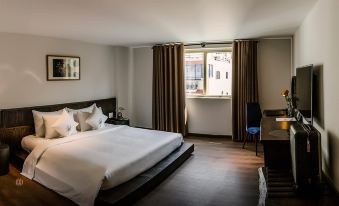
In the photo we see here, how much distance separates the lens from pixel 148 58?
671 centimetres

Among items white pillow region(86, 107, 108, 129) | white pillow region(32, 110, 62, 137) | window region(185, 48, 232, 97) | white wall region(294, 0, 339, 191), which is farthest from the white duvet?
white wall region(294, 0, 339, 191)

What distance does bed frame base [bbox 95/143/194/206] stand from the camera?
9.39 feet

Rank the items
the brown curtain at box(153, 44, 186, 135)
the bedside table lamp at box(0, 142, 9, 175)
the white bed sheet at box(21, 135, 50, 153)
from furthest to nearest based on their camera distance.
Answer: the brown curtain at box(153, 44, 186, 135) → the white bed sheet at box(21, 135, 50, 153) → the bedside table lamp at box(0, 142, 9, 175)

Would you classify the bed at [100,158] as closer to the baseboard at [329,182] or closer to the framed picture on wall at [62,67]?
the framed picture on wall at [62,67]

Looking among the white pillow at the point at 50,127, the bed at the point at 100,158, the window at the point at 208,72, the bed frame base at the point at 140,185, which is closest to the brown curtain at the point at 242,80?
the window at the point at 208,72

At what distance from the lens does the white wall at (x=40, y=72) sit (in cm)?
443

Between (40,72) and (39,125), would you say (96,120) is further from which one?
(40,72)

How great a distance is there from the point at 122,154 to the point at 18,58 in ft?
8.72

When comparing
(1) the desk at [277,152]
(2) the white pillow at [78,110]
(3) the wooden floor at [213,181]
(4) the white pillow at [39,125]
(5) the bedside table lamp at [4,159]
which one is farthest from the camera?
(2) the white pillow at [78,110]

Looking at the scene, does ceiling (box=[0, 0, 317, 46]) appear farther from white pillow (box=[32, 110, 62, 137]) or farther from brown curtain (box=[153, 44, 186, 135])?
white pillow (box=[32, 110, 62, 137])

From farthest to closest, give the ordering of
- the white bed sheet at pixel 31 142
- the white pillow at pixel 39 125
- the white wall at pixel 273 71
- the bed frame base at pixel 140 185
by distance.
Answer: the white wall at pixel 273 71 → the white pillow at pixel 39 125 → the white bed sheet at pixel 31 142 → the bed frame base at pixel 140 185

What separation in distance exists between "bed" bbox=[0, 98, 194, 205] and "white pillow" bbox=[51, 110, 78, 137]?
0.13 metres

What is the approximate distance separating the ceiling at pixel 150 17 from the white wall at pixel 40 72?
0.26 meters

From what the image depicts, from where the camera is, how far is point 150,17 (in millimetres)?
3508
